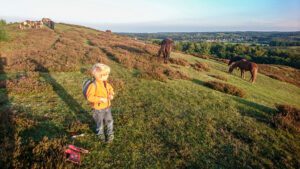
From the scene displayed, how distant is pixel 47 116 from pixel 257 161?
21.4 feet

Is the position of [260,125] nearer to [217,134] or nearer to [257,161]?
[217,134]

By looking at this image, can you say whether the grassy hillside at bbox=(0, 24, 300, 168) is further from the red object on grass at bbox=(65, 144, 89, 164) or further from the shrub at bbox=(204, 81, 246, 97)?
the shrub at bbox=(204, 81, 246, 97)

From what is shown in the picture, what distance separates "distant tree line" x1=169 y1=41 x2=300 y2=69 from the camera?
77.8 meters

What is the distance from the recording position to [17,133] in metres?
5.82

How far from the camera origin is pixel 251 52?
3460 inches

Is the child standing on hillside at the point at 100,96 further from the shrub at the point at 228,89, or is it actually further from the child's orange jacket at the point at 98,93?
the shrub at the point at 228,89

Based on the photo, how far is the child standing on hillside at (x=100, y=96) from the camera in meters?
5.89

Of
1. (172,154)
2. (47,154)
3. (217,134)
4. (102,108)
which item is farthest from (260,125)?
(47,154)

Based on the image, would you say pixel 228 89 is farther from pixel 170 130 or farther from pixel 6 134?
pixel 6 134

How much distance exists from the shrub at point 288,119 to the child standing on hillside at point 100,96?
6.46 meters

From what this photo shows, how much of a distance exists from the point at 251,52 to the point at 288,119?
3424 inches

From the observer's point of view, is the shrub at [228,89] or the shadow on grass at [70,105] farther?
the shrub at [228,89]

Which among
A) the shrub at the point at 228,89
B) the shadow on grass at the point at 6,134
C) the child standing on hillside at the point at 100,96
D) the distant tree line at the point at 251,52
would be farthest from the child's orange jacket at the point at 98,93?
the distant tree line at the point at 251,52

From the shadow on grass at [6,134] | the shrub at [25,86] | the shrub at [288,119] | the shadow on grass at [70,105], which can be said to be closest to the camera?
the shadow on grass at [6,134]
